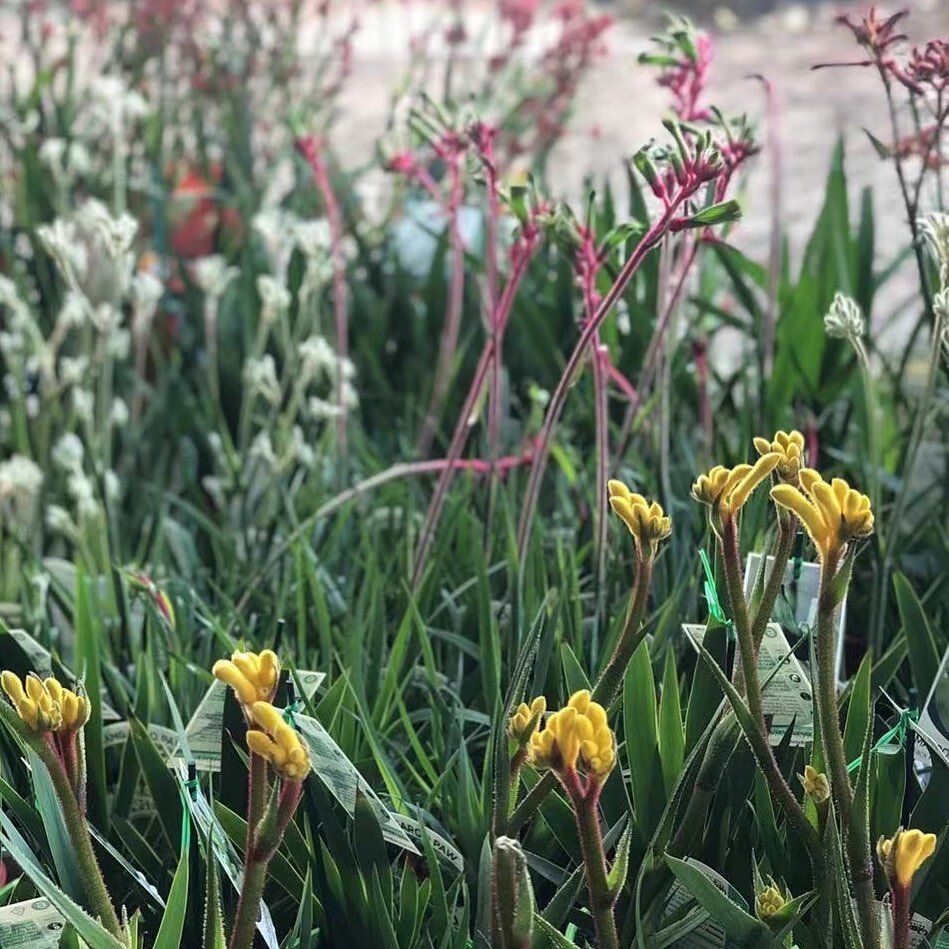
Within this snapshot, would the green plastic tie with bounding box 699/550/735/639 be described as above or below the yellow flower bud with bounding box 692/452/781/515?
below

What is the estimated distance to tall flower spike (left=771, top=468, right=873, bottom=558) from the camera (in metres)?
0.52

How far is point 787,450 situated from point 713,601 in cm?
9

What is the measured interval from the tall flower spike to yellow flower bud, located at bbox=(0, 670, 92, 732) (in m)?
0.28

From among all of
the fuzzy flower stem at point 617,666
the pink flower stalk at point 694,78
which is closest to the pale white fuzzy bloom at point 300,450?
the pink flower stalk at point 694,78

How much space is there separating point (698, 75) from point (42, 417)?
2.70 feet

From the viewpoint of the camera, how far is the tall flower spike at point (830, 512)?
1.71 ft

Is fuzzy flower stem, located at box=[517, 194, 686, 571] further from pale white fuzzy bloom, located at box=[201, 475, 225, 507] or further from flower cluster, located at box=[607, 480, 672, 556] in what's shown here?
pale white fuzzy bloom, located at box=[201, 475, 225, 507]

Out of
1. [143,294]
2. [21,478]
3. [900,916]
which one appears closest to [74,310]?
[143,294]

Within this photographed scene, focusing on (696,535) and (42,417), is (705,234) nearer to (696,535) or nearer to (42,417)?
A: (696,535)

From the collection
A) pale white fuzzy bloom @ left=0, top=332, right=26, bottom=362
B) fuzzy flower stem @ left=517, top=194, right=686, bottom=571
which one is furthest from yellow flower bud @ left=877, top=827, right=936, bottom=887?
pale white fuzzy bloom @ left=0, top=332, right=26, bottom=362

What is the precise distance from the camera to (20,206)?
1912 mm

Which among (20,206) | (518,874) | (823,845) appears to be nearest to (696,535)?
(823,845)

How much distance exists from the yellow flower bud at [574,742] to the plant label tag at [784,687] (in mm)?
207

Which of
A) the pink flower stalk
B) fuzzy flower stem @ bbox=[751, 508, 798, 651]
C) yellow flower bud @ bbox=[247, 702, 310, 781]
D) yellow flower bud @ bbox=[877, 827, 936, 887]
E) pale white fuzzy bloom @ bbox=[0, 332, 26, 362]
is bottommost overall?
pale white fuzzy bloom @ bbox=[0, 332, 26, 362]
